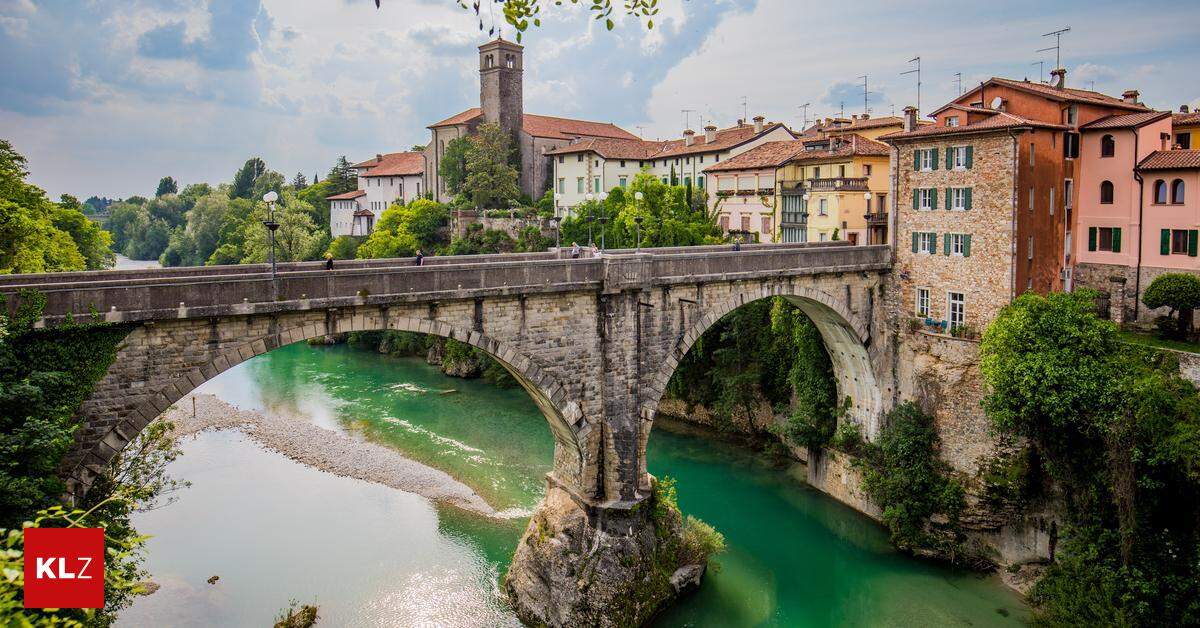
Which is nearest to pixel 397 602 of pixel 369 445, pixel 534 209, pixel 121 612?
pixel 121 612

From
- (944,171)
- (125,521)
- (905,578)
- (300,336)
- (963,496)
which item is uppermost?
(944,171)

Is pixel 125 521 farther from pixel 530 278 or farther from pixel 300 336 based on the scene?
pixel 530 278

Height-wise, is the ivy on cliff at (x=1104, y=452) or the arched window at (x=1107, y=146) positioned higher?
the arched window at (x=1107, y=146)

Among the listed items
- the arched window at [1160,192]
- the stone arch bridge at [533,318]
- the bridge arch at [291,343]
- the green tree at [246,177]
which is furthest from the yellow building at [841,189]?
the green tree at [246,177]

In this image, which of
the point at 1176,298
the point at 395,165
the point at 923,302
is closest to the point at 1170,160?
the point at 1176,298

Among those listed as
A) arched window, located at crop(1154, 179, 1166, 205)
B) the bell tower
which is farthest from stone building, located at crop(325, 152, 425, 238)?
arched window, located at crop(1154, 179, 1166, 205)

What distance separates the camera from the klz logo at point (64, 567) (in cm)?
604

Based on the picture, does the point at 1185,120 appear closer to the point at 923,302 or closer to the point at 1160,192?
the point at 1160,192

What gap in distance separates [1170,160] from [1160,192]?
3.21 ft

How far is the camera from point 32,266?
26.8 metres

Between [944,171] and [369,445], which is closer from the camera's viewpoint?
[944,171]

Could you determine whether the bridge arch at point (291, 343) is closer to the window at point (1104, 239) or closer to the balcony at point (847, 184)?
the window at point (1104, 239)

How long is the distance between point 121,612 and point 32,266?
13.2 metres

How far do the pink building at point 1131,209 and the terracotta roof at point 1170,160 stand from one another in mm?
24
